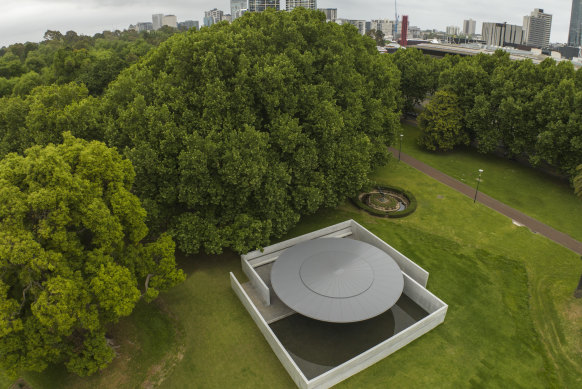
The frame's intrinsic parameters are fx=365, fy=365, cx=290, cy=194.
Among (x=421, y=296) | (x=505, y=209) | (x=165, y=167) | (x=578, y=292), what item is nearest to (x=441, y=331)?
(x=421, y=296)

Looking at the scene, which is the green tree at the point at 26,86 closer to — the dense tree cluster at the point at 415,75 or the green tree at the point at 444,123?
the green tree at the point at 444,123

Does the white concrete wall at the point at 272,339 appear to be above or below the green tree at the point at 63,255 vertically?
below

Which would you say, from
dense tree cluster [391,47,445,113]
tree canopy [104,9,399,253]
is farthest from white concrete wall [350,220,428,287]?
dense tree cluster [391,47,445,113]

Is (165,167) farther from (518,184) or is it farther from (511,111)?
(511,111)

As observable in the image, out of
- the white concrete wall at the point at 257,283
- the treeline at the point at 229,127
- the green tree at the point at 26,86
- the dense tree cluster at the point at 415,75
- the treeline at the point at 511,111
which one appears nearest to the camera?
the white concrete wall at the point at 257,283

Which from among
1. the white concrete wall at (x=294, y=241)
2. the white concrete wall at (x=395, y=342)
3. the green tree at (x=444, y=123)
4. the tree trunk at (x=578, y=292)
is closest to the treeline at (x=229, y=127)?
the white concrete wall at (x=294, y=241)

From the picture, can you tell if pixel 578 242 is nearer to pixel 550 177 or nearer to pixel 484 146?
pixel 550 177

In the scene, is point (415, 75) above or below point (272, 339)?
above
